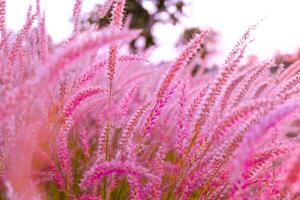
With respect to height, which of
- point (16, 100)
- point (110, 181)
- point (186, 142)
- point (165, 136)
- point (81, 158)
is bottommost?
point (81, 158)

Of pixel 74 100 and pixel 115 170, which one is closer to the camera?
pixel 115 170

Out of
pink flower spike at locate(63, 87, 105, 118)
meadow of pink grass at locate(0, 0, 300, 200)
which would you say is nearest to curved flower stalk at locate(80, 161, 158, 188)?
meadow of pink grass at locate(0, 0, 300, 200)

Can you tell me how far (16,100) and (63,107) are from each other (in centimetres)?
75

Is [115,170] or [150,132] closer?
[115,170]

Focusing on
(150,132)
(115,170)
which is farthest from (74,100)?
(115,170)

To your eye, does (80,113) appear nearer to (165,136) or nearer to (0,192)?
(165,136)

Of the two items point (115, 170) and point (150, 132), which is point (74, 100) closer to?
→ point (150, 132)

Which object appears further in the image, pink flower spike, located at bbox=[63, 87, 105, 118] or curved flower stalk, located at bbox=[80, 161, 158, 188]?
pink flower spike, located at bbox=[63, 87, 105, 118]

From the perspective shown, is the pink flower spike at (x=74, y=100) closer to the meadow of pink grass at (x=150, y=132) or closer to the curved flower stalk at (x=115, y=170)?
the meadow of pink grass at (x=150, y=132)

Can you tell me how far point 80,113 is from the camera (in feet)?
7.16

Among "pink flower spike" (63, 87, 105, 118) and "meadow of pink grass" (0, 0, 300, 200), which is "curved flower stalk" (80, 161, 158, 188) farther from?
"pink flower spike" (63, 87, 105, 118)

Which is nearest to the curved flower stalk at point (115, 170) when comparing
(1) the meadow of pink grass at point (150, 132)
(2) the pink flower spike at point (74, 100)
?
(1) the meadow of pink grass at point (150, 132)

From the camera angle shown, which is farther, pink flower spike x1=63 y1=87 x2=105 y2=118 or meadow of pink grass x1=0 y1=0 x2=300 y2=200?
pink flower spike x1=63 y1=87 x2=105 y2=118

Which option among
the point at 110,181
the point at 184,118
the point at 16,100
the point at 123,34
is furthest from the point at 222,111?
the point at 16,100
